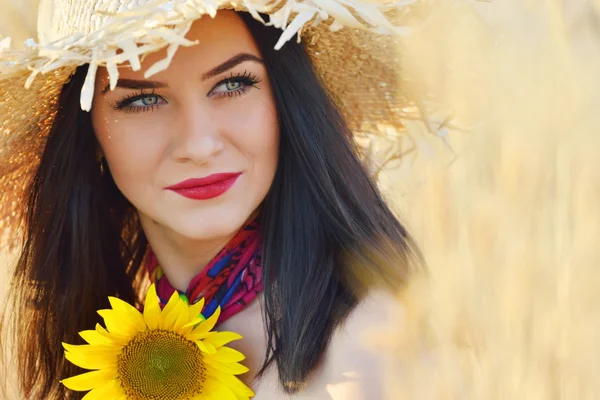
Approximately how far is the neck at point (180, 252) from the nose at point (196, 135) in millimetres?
240

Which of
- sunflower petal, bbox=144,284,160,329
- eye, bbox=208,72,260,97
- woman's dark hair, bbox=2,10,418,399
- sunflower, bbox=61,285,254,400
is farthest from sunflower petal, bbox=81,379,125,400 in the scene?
eye, bbox=208,72,260,97

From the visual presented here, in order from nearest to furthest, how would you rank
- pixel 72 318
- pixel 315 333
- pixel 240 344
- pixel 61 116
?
pixel 315 333
pixel 240 344
pixel 61 116
pixel 72 318

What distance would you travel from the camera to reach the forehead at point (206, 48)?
51.8 inches

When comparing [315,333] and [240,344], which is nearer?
[315,333]

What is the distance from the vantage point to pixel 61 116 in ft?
5.08

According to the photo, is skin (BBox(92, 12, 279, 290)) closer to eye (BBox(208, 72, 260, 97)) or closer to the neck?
eye (BBox(208, 72, 260, 97))

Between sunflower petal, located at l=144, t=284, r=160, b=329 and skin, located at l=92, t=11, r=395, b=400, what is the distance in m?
0.12

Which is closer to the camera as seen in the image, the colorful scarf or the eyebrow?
the eyebrow

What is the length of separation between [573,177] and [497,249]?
17 cm

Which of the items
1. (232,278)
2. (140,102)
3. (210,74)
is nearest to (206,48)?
(210,74)

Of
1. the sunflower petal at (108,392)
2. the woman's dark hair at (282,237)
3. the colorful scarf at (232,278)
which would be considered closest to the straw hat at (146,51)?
the woman's dark hair at (282,237)

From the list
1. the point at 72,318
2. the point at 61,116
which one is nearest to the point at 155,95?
the point at 61,116

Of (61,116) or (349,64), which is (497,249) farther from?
(61,116)

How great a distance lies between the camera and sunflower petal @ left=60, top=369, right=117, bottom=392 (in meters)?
1.34
